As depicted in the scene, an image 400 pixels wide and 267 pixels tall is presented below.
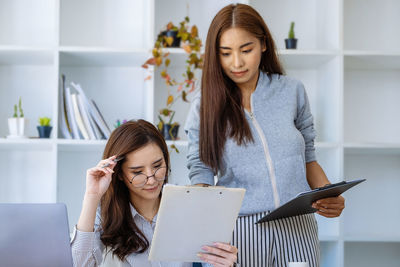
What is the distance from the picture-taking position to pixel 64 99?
8.56 feet

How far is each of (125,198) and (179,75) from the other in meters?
1.24

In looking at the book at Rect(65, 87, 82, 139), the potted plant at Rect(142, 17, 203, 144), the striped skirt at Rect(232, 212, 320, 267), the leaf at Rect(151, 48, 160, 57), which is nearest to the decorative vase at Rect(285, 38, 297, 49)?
the potted plant at Rect(142, 17, 203, 144)

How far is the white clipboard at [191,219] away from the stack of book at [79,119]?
130cm

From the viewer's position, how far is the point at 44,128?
8.66 feet

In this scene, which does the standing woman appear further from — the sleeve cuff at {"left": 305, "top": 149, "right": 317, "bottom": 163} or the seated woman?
the seated woman

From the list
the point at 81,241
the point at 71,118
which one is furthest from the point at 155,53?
the point at 81,241

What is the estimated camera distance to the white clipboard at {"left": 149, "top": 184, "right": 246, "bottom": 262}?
1.33 m

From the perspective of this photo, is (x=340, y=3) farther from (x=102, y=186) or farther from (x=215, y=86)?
(x=102, y=186)

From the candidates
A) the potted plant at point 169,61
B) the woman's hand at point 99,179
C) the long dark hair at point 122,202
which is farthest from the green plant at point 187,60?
the woman's hand at point 99,179

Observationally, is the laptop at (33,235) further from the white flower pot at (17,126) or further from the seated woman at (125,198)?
the white flower pot at (17,126)

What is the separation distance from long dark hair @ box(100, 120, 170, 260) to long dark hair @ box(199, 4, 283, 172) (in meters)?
0.15

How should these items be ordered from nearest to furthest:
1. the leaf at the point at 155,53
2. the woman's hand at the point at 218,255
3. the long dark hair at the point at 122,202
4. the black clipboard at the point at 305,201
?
the woman's hand at the point at 218,255 < the black clipboard at the point at 305,201 < the long dark hair at the point at 122,202 < the leaf at the point at 155,53

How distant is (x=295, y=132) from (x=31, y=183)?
1.59 m

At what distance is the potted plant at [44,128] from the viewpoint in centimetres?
264
